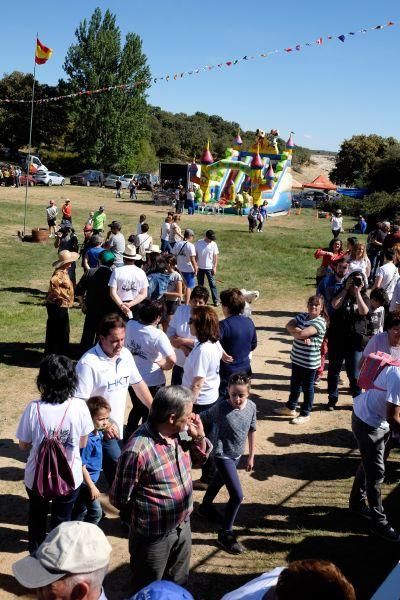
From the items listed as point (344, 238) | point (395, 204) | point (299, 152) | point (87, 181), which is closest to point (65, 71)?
point (87, 181)

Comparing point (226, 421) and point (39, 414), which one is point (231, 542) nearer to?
point (226, 421)

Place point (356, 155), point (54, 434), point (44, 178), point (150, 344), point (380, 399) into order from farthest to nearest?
1. point (356, 155)
2. point (44, 178)
3. point (150, 344)
4. point (380, 399)
5. point (54, 434)

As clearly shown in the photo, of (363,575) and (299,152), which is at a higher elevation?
(299,152)

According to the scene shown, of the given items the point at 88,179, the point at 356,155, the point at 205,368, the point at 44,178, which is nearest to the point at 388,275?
the point at 205,368

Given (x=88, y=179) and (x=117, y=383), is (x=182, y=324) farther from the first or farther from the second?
(x=88, y=179)

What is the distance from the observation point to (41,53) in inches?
735

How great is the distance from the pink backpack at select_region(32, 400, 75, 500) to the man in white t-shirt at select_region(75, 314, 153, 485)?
21.4 inches

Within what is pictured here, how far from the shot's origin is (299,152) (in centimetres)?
8581

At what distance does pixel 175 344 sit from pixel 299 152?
8415 centimetres

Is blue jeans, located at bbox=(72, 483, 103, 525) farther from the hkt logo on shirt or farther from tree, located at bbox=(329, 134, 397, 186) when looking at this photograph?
tree, located at bbox=(329, 134, 397, 186)

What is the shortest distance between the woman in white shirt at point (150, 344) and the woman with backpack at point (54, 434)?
1488mm

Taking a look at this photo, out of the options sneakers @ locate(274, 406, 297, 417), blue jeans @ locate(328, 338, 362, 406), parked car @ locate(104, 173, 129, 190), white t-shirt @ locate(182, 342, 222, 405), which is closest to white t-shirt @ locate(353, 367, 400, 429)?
white t-shirt @ locate(182, 342, 222, 405)

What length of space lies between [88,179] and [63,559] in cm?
4131

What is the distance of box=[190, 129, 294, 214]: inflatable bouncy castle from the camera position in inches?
1161
